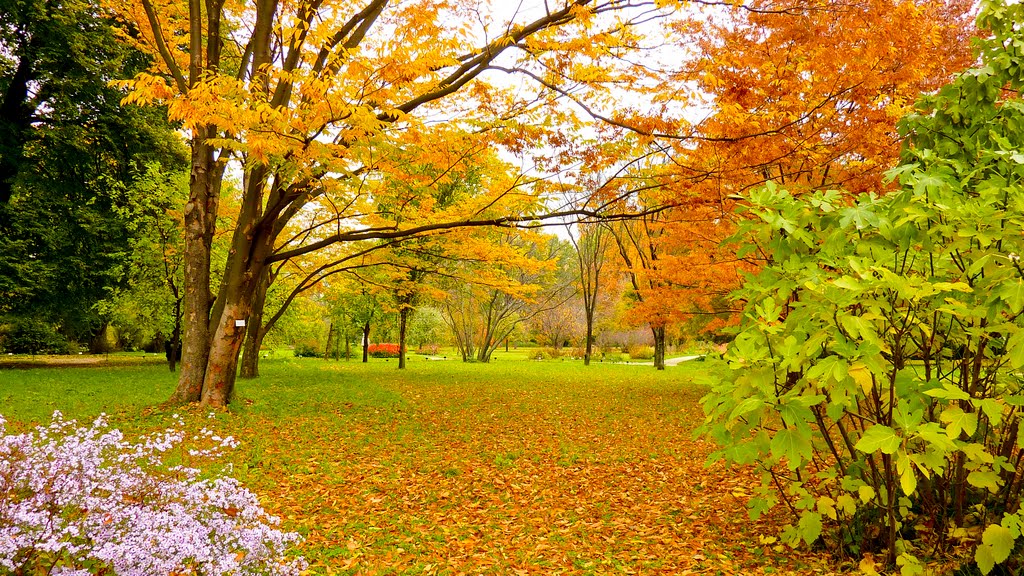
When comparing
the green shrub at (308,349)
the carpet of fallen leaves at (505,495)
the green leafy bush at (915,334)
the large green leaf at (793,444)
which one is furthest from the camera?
the green shrub at (308,349)

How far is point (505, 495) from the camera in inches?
187

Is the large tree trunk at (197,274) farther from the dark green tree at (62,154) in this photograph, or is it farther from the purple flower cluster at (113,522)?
the dark green tree at (62,154)

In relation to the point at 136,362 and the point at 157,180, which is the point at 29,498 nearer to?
the point at 157,180

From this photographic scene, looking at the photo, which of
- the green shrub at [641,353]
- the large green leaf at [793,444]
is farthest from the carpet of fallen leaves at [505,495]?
the green shrub at [641,353]

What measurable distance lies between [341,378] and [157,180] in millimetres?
7213

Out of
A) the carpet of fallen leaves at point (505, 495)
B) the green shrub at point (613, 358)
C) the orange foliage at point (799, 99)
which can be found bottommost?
the carpet of fallen leaves at point (505, 495)

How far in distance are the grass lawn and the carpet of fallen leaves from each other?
2 cm

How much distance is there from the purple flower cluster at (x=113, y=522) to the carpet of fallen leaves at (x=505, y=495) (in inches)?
36.4

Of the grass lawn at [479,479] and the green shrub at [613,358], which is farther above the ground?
the green shrub at [613,358]

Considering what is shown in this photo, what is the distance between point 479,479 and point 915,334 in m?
3.93

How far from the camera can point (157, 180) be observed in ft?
43.6

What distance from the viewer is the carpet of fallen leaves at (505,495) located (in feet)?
11.1

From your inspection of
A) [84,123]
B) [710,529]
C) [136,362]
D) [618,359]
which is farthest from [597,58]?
[618,359]

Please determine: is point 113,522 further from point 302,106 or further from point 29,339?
point 29,339
